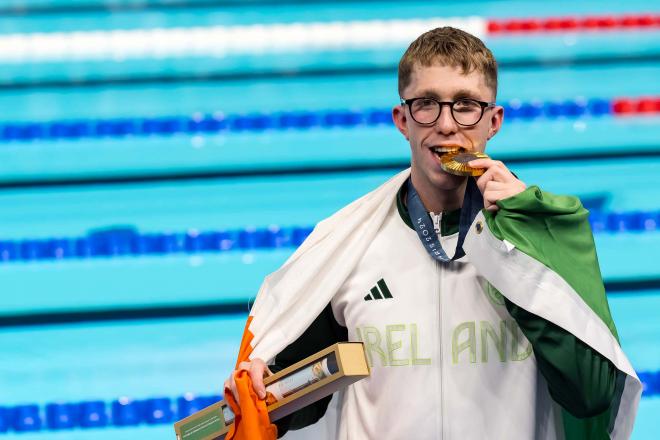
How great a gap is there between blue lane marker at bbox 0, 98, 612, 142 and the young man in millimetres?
2372

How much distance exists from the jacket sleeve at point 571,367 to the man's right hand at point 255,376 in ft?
1.21

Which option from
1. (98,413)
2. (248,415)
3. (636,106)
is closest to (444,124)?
(248,415)

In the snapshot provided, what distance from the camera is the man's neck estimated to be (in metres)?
1.63

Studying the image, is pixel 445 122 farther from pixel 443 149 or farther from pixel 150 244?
pixel 150 244

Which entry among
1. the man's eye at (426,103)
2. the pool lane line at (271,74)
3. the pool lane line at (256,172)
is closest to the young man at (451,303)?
the man's eye at (426,103)

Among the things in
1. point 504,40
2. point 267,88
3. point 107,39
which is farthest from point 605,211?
point 107,39

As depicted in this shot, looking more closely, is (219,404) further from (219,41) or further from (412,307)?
(219,41)

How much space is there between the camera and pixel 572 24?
14.6ft

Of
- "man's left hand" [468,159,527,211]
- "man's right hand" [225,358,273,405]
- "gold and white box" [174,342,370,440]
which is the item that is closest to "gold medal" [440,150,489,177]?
"man's left hand" [468,159,527,211]

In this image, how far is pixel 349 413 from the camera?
5.36ft

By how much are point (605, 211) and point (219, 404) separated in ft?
8.26

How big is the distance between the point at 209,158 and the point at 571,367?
2.69 m

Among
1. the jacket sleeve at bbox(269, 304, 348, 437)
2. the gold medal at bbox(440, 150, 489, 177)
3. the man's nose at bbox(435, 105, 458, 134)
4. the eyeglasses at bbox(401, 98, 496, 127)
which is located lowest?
the jacket sleeve at bbox(269, 304, 348, 437)

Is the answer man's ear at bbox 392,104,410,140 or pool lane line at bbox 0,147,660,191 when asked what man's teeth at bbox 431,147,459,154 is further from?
pool lane line at bbox 0,147,660,191
